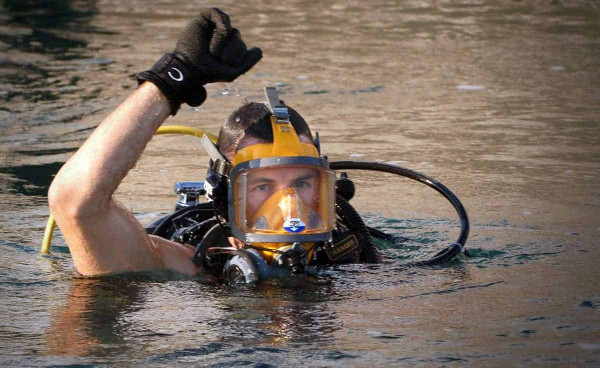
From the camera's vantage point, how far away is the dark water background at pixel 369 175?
4637 millimetres

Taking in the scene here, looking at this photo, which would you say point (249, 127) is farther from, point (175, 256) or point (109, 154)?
point (109, 154)

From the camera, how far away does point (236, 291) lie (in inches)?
205

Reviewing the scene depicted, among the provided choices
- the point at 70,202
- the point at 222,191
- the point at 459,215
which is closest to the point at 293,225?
the point at 222,191

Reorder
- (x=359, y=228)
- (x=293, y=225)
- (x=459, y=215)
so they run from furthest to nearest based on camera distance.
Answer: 1. (x=459, y=215)
2. (x=359, y=228)
3. (x=293, y=225)

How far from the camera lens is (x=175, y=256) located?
539cm

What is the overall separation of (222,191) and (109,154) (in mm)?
735

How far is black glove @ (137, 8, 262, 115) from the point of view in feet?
15.3

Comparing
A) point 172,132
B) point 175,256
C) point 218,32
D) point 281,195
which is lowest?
point 175,256

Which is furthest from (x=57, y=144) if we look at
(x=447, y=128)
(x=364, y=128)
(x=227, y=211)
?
(x=227, y=211)

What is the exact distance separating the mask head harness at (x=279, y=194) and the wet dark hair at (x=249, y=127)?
0.05 meters

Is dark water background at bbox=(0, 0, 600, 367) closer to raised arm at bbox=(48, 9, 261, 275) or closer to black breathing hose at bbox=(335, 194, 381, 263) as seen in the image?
black breathing hose at bbox=(335, 194, 381, 263)

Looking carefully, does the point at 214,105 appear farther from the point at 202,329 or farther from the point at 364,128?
the point at 202,329

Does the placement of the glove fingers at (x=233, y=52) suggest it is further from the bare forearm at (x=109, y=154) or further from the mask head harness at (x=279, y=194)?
the mask head harness at (x=279, y=194)

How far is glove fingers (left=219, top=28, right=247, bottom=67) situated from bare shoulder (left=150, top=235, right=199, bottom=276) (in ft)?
3.26
